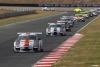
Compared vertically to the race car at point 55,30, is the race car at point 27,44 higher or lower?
higher

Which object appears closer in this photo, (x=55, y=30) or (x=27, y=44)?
(x=27, y=44)

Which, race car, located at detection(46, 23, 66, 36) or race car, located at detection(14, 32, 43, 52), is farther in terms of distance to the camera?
race car, located at detection(46, 23, 66, 36)

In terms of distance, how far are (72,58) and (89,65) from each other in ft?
11.7

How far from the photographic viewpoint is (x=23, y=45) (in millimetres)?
27500

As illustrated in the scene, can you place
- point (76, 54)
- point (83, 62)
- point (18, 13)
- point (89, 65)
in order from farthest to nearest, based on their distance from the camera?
point (18, 13) < point (76, 54) < point (83, 62) < point (89, 65)

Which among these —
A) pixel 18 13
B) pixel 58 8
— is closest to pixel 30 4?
pixel 58 8

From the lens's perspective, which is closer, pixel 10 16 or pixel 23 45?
pixel 23 45

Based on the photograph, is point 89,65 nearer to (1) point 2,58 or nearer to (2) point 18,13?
(1) point 2,58

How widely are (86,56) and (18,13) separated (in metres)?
71.8

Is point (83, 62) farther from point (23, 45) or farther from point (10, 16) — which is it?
point (10, 16)

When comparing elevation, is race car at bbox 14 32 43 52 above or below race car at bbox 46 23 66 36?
above

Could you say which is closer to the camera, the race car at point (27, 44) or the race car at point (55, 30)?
the race car at point (27, 44)

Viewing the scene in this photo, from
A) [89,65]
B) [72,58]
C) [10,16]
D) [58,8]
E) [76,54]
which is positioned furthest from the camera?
[58,8]

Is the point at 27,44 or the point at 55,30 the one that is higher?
the point at 27,44
